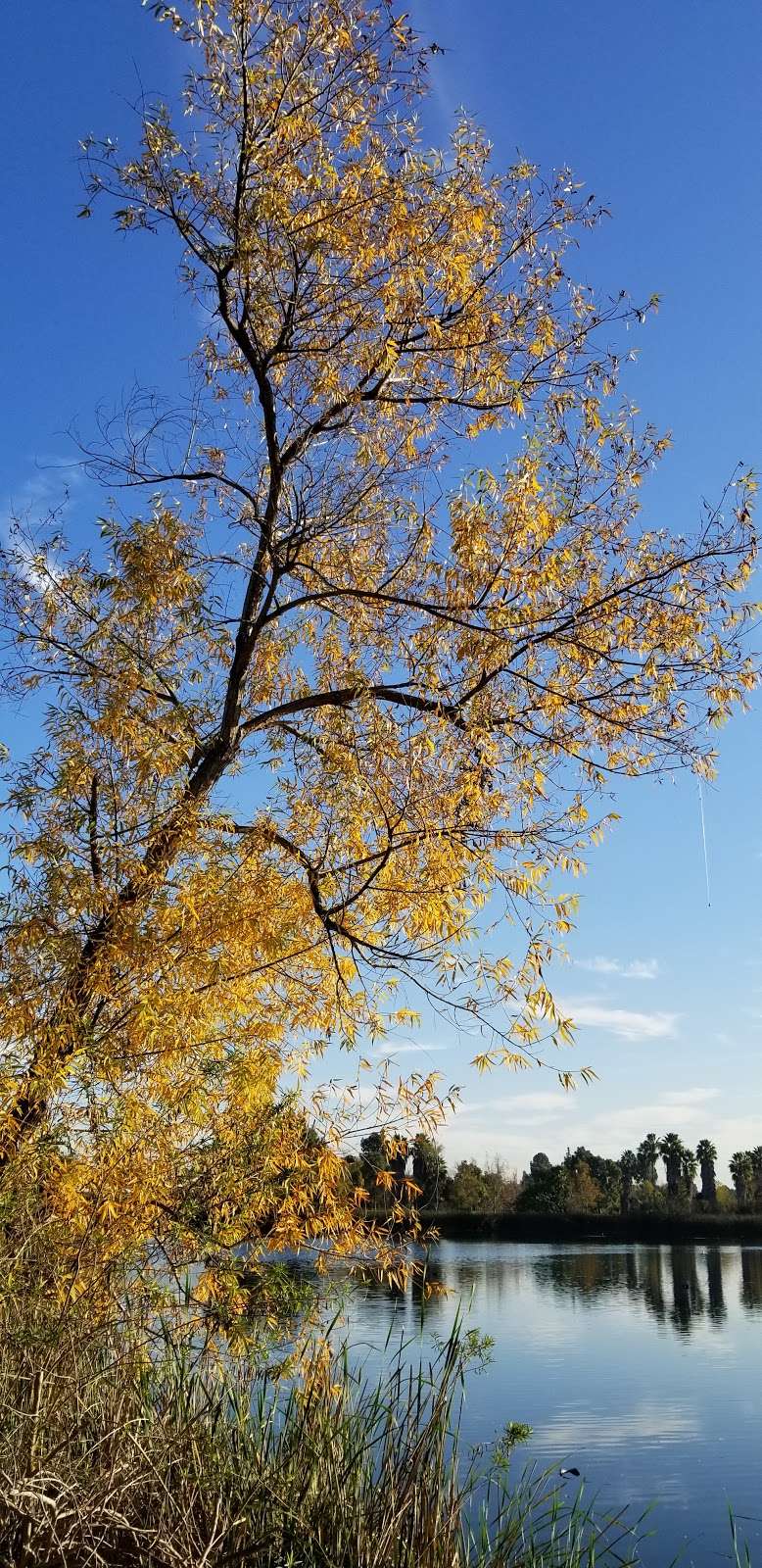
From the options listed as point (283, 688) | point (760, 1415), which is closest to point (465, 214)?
point (283, 688)

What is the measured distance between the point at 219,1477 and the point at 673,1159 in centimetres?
7232

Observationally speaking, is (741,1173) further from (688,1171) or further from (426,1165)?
(426,1165)

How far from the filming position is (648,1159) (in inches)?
2936

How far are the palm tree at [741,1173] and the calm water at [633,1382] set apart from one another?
34493 mm

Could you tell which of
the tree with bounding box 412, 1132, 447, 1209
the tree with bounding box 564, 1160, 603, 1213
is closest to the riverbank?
the tree with bounding box 564, 1160, 603, 1213

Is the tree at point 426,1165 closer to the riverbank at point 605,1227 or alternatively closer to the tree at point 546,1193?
the riverbank at point 605,1227

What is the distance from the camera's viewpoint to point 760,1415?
15.4 metres

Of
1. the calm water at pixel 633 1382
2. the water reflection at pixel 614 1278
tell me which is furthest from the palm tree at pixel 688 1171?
the calm water at pixel 633 1382

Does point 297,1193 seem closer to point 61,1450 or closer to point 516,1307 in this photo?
point 61,1450

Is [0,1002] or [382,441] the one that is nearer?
[0,1002]

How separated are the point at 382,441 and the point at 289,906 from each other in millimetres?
2920

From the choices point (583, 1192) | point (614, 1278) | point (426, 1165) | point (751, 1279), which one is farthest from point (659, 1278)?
point (426, 1165)

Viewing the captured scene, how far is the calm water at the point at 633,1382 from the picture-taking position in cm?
1120

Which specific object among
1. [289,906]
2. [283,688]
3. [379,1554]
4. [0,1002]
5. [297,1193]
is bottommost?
[379,1554]
